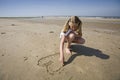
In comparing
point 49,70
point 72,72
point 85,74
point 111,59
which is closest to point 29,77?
point 49,70

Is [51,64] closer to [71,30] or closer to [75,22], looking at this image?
[71,30]

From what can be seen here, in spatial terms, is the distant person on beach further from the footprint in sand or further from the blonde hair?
the footprint in sand

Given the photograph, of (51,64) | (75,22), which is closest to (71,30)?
(75,22)

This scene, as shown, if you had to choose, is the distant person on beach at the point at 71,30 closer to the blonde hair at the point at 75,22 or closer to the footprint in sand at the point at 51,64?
the blonde hair at the point at 75,22

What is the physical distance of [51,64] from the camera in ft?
9.70

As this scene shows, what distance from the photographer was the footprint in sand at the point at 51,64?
2.72 meters

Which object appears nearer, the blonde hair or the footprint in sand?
the footprint in sand

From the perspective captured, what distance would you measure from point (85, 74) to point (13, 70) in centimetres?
172

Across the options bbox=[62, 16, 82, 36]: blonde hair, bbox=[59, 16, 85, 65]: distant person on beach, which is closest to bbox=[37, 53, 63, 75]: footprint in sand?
bbox=[59, 16, 85, 65]: distant person on beach

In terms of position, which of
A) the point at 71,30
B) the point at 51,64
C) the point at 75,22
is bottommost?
the point at 51,64

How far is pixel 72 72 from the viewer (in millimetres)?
2666

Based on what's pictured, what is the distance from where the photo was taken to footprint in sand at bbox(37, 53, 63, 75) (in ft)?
8.92

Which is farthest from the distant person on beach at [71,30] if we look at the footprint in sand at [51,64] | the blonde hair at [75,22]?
the footprint in sand at [51,64]

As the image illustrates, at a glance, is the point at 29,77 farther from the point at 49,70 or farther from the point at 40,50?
the point at 40,50
